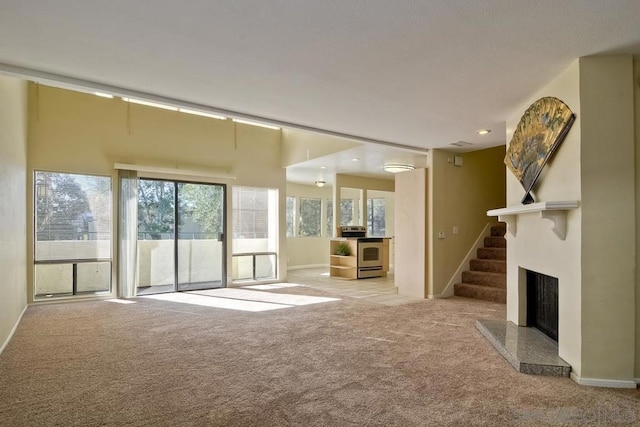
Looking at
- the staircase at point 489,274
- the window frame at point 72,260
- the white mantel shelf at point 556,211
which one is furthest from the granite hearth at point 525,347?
the window frame at point 72,260

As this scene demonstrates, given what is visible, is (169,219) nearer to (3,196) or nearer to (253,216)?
(253,216)

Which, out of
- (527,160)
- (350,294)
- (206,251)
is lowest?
(350,294)

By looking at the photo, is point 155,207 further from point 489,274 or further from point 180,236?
point 489,274

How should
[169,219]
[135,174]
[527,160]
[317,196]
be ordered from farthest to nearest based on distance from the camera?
[317,196]
[169,219]
[135,174]
[527,160]

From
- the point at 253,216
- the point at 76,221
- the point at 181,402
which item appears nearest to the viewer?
the point at 181,402

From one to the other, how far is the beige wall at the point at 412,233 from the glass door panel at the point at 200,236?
3.44 m

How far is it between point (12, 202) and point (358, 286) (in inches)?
220

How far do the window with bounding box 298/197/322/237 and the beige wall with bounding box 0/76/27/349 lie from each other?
685 centimetres

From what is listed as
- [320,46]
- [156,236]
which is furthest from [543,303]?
[156,236]

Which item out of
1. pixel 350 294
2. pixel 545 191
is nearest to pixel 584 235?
pixel 545 191

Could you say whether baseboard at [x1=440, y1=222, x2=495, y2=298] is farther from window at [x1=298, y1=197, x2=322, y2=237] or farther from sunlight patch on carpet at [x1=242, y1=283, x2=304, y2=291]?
window at [x1=298, y1=197, x2=322, y2=237]

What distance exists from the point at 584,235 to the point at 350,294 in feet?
13.8

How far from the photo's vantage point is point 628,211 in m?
2.70

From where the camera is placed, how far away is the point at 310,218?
37.0 feet
